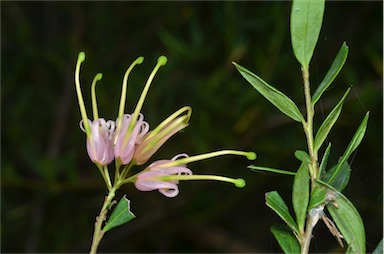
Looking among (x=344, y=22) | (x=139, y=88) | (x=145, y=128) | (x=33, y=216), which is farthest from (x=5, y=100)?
(x=145, y=128)

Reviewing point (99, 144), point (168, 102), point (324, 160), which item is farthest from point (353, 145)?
point (168, 102)

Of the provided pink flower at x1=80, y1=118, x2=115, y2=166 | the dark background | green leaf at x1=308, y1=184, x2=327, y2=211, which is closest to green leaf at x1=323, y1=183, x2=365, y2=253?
green leaf at x1=308, y1=184, x2=327, y2=211

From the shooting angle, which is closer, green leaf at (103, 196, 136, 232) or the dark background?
green leaf at (103, 196, 136, 232)

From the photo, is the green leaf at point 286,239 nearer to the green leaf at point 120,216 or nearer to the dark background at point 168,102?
the green leaf at point 120,216

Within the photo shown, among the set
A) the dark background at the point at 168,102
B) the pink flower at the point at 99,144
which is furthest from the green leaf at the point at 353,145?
the dark background at the point at 168,102

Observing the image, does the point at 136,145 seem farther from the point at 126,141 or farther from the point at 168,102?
the point at 168,102

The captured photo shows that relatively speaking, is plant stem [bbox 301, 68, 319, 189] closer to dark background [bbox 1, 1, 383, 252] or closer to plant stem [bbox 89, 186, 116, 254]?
plant stem [bbox 89, 186, 116, 254]
